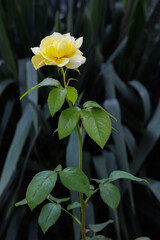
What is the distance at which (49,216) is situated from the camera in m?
0.32

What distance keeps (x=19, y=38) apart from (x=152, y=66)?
49cm

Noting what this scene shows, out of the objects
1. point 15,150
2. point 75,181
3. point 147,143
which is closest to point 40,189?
point 75,181

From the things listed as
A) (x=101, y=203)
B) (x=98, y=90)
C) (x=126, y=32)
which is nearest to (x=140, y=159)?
(x=101, y=203)

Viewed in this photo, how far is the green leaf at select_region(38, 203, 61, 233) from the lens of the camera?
32 cm

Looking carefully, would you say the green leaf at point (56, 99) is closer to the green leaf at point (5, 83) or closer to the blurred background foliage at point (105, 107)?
the blurred background foliage at point (105, 107)

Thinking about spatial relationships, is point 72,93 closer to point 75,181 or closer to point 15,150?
point 75,181

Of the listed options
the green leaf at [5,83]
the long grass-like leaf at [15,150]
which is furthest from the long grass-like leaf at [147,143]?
the green leaf at [5,83]

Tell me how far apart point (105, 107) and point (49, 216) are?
1.76 ft

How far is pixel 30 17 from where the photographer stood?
129 cm

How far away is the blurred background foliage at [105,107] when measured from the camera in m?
0.83

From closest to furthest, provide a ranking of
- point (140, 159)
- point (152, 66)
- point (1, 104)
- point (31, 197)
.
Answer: point (31, 197)
point (140, 159)
point (1, 104)
point (152, 66)

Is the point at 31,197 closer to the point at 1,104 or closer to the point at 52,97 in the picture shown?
the point at 52,97

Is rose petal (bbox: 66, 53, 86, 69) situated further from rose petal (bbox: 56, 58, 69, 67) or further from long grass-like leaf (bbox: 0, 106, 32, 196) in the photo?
long grass-like leaf (bbox: 0, 106, 32, 196)

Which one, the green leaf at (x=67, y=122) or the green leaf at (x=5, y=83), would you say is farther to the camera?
the green leaf at (x=5, y=83)
